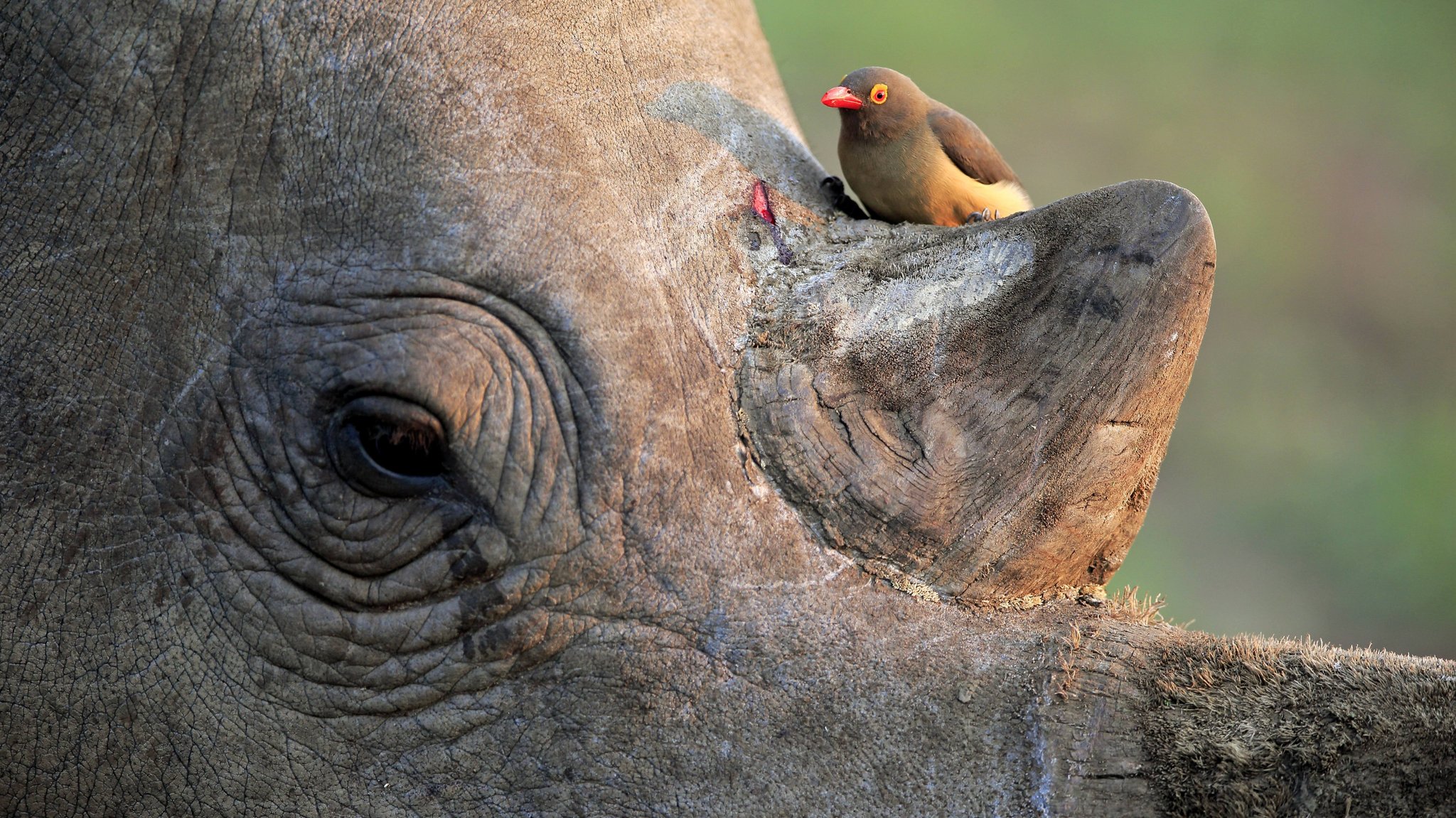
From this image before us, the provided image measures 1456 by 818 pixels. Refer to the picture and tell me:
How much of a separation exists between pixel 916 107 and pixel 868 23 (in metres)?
8.36

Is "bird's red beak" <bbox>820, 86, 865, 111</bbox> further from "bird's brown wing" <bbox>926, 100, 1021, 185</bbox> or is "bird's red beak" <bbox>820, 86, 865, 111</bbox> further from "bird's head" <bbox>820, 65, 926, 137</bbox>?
"bird's brown wing" <bbox>926, 100, 1021, 185</bbox>

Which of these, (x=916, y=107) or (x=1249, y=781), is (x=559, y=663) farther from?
(x=916, y=107)

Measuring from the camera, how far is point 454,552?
2.56m

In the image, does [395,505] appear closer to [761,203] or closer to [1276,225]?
[761,203]

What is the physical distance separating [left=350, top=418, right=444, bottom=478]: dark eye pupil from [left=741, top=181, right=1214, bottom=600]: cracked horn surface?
25.7 inches

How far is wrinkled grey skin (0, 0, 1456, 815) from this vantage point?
256cm

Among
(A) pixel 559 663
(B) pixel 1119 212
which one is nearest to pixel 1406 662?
(B) pixel 1119 212

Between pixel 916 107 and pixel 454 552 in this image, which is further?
pixel 916 107

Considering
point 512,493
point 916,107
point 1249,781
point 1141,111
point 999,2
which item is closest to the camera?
point 1249,781

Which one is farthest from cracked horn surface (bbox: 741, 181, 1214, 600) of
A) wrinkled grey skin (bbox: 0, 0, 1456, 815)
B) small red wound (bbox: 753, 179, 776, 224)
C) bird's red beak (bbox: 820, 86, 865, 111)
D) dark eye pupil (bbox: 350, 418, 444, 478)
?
bird's red beak (bbox: 820, 86, 865, 111)

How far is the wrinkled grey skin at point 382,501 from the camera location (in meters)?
2.56

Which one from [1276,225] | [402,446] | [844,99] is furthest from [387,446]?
[1276,225]

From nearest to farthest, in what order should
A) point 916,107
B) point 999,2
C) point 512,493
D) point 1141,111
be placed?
point 512,493 → point 916,107 → point 1141,111 → point 999,2

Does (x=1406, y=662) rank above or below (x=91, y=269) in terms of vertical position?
below
